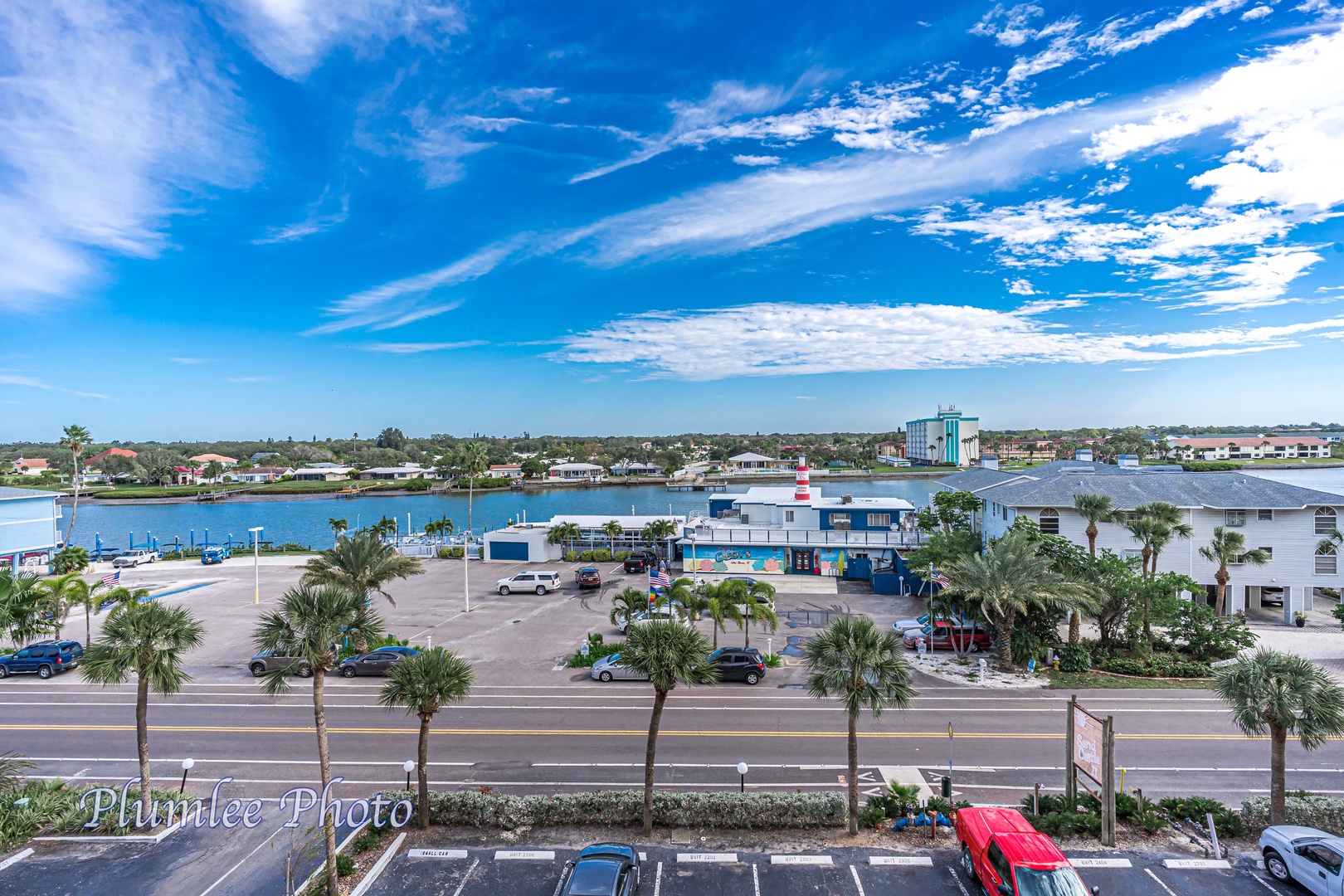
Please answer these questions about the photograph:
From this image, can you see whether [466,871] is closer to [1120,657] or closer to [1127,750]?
[1127,750]

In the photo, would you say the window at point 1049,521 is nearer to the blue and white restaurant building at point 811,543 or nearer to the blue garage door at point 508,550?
the blue and white restaurant building at point 811,543

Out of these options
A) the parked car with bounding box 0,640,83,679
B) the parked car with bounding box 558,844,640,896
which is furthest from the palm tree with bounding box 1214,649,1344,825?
the parked car with bounding box 0,640,83,679

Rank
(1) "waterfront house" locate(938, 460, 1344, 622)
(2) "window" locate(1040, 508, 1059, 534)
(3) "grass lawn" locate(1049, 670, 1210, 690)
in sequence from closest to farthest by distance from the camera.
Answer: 1. (3) "grass lawn" locate(1049, 670, 1210, 690)
2. (1) "waterfront house" locate(938, 460, 1344, 622)
3. (2) "window" locate(1040, 508, 1059, 534)

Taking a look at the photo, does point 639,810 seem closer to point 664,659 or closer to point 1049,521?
point 664,659

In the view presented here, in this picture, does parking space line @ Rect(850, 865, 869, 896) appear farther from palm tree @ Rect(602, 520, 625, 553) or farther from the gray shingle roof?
palm tree @ Rect(602, 520, 625, 553)

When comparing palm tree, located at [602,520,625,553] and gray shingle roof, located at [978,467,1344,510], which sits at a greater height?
gray shingle roof, located at [978,467,1344,510]

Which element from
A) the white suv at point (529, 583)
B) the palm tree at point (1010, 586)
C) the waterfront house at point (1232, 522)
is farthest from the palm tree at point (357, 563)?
the waterfront house at point (1232, 522)
